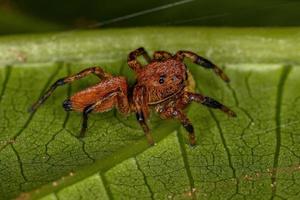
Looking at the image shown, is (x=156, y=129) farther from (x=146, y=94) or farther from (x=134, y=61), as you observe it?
(x=134, y=61)

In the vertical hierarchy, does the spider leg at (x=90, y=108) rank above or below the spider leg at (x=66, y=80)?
below

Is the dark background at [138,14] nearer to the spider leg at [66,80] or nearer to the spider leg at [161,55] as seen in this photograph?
the spider leg at [161,55]

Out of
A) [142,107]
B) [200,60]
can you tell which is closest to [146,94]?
[142,107]

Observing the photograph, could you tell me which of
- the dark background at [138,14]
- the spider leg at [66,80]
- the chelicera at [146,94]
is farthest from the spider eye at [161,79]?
the dark background at [138,14]

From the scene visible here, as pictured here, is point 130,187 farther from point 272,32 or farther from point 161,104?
point 272,32

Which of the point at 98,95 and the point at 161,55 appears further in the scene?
the point at 161,55

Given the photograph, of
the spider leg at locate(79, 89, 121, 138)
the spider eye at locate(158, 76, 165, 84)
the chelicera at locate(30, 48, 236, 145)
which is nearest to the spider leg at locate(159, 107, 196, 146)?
the chelicera at locate(30, 48, 236, 145)

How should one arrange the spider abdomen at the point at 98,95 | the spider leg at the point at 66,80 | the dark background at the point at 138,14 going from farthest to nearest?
the dark background at the point at 138,14 < the spider leg at the point at 66,80 < the spider abdomen at the point at 98,95
